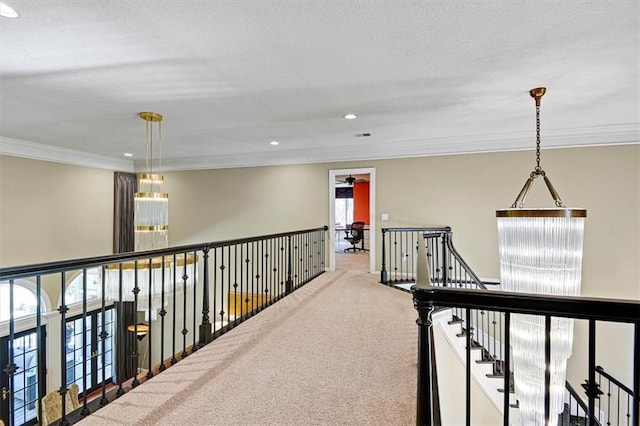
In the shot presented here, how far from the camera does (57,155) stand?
22.0 ft

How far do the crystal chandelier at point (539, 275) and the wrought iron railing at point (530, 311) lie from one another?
1888 mm

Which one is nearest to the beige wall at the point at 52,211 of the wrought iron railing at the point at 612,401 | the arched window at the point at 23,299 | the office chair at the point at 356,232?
the arched window at the point at 23,299

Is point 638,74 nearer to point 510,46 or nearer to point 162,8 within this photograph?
point 510,46

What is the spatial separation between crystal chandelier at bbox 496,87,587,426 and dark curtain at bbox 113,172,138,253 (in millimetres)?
8288

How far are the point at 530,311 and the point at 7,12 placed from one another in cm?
344

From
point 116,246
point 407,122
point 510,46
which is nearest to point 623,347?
point 407,122

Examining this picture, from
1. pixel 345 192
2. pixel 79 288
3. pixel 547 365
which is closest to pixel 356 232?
pixel 345 192

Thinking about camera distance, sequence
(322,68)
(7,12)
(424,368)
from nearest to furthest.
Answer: (424,368), (7,12), (322,68)

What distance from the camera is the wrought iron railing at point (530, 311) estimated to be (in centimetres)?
102

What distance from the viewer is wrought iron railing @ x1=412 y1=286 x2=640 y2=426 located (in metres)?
1.02

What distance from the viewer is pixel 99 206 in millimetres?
7648

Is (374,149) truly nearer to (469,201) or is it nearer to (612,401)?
(469,201)

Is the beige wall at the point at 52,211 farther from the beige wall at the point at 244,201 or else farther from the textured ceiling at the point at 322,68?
the beige wall at the point at 244,201

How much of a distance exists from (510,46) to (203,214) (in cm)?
707
